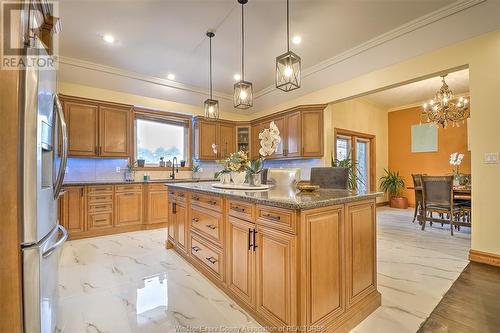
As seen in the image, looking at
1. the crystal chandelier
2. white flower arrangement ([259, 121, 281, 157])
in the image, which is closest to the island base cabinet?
white flower arrangement ([259, 121, 281, 157])

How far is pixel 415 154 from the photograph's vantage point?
664cm

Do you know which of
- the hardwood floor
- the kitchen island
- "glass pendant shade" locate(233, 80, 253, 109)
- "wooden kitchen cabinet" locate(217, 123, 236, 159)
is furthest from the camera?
"wooden kitchen cabinet" locate(217, 123, 236, 159)

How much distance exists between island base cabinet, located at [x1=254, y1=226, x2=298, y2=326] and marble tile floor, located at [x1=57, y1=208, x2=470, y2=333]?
23 cm

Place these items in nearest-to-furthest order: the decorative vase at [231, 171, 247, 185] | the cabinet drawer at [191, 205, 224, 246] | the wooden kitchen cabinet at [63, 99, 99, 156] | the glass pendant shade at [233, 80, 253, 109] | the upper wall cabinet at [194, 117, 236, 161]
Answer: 1. the cabinet drawer at [191, 205, 224, 246]
2. the decorative vase at [231, 171, 247, 185]
3. the glass pendant shade at [233, 80, 253, 109]
4. the wooden kitchen cabinet at [63, 99, 99, 156]
5. the upper wall cabinet at [194, 117, 236, 161]

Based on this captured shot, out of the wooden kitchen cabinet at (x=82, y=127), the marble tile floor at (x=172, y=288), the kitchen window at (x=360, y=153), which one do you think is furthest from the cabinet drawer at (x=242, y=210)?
the kitchen window at (x=360, y=153)

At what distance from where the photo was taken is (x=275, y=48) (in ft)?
11.9

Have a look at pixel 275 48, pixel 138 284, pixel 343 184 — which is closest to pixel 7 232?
pixel 138 284

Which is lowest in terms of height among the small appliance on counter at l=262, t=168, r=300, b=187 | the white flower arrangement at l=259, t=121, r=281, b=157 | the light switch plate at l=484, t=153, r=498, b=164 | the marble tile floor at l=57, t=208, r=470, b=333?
the marble tile floor at l=57, t=208, r=470, b=333

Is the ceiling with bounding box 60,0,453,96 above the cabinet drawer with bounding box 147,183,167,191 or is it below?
above

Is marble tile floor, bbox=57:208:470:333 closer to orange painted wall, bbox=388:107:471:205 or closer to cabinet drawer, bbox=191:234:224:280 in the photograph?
cabinet drawer, bbox=191:234:224:280

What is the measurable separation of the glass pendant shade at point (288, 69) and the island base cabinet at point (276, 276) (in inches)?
58.1

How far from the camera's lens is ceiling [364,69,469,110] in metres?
4.89

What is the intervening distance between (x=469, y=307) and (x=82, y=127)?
5495 millimetres

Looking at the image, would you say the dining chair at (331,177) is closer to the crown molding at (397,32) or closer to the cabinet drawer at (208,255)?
the cabinet drawer at (208,255)
